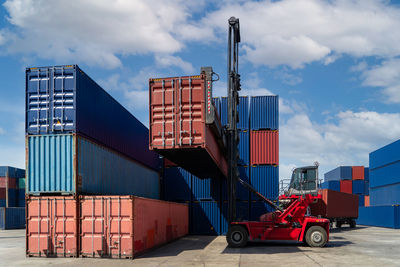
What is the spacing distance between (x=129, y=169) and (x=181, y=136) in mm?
8602

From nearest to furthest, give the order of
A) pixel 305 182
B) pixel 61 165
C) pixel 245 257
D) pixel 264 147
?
pixel 245 257 → pixel 61 165 → pixel 305 182 → pixel 264 147

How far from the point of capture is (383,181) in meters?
45.9

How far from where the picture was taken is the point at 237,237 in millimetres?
18656

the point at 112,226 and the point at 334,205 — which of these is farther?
the point at 334,205

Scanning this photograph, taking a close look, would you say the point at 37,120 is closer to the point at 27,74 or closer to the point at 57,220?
the point at 27,74

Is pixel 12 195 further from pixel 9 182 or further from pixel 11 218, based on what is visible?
pixel 11 218

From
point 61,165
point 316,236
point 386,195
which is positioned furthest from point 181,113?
point 386,195

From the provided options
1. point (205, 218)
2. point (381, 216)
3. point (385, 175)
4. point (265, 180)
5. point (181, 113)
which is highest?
point (181, 113)

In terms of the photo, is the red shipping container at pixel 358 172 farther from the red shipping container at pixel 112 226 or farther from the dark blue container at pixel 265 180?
the red shipping container at pixel 112 226

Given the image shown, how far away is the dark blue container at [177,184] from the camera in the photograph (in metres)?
27.2

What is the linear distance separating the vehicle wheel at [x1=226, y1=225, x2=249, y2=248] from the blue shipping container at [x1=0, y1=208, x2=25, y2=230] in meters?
28.9

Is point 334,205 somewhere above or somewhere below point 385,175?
below

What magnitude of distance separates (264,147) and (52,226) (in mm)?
15257

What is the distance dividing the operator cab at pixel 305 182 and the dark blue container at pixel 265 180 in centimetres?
543
